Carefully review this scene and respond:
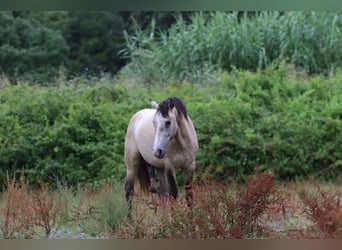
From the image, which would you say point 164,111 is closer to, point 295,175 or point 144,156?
point 144,156

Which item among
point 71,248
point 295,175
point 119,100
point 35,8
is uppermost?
point 35,8

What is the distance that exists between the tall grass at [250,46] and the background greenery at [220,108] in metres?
0.02

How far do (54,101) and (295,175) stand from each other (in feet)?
13.7

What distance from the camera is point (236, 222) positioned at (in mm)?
6426

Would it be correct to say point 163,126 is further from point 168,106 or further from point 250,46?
point 250,46

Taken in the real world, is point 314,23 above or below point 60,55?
above

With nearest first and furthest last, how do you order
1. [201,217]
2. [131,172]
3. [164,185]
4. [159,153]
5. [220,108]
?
[201,217], [159,153], [164,185], [131,172], [220,108]

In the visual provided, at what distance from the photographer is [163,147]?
303 inches

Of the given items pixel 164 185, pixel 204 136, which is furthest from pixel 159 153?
pixel 204 136

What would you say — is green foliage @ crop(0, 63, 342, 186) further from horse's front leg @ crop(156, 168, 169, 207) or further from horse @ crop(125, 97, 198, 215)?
horse's front leg @ crop(156, 168, 169, 207)

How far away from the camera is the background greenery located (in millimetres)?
11414

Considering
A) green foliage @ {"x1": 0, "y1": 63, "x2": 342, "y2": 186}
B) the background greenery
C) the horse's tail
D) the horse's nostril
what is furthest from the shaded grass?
green foliage @ {"x1": 0, "y1": 63, "x2": 342, "y2": 186}

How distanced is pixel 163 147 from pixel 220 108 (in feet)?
13.9

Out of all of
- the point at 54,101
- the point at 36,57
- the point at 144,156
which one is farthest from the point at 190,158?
the point at 36,57
